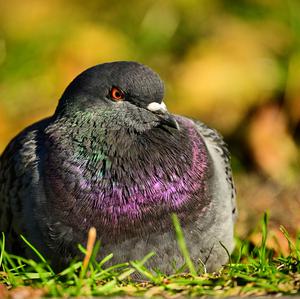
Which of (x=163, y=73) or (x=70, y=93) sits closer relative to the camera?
(x=70, y=93)

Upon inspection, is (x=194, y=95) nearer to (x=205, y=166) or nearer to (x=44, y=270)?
(x=205, y=166)

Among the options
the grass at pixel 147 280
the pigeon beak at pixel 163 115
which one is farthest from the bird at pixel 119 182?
the grass at pixel 147 280

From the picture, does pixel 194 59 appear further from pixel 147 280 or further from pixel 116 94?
pixel 147 280

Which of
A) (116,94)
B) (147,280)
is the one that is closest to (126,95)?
(116,94)

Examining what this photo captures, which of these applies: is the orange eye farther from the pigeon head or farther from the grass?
the grass

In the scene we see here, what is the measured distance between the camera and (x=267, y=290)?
4465 millimetres

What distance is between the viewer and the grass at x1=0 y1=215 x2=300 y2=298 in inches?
177

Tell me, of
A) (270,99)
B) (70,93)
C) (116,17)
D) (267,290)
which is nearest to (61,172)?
(70,93)

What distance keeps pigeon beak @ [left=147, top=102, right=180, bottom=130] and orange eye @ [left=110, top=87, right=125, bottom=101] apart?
0.21m

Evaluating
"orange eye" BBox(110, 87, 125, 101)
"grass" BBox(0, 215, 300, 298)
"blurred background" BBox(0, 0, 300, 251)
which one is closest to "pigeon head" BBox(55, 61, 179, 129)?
"orange eye" BBox(110, 87, 125, 101)

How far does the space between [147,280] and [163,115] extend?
1.14m

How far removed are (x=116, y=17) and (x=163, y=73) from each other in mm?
1442

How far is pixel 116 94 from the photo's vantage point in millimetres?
5543

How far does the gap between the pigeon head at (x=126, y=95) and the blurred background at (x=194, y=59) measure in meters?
3.03
